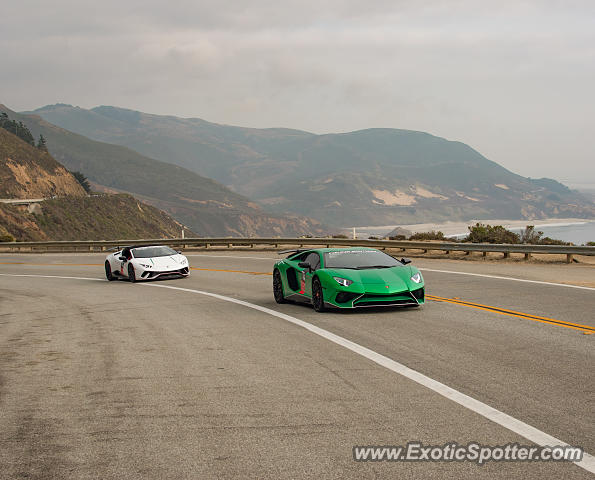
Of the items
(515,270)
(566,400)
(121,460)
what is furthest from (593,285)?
(121,460)

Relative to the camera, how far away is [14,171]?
122812 millimetres

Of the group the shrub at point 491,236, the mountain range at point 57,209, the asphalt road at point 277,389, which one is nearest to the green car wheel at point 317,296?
the asphalt road at point 277,389

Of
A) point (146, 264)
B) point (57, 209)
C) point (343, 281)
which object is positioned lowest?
point (146, 264)

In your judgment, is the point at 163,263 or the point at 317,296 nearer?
the point at 317,296

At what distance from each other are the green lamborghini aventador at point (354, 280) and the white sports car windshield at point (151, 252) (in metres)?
10.4

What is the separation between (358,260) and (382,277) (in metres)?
0.93

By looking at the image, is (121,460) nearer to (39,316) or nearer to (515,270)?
(39,316)

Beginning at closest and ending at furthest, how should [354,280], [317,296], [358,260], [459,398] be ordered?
[459,398]
[354,280]
[317,296]
[358,260]

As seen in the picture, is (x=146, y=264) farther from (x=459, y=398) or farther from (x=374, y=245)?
(x=459, y=398)

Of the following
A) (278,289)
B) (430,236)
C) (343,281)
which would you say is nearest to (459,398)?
(343,281)

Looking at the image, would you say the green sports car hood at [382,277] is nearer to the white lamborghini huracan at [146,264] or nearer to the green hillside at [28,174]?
the white lamborghini huracan at [146,264]

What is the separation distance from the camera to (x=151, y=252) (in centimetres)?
2330

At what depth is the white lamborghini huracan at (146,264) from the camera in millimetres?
22250

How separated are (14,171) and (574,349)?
12614 cm
